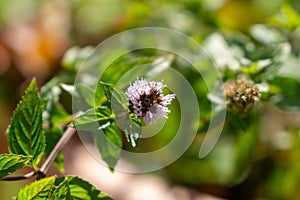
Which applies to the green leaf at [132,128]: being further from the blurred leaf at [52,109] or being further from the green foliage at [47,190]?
the blurred leaf at [52,109]

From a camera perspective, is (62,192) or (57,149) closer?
(62,192)

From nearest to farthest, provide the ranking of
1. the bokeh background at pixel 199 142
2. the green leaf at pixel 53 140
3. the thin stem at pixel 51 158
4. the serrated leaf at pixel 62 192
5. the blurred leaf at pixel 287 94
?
the serrated leaf at pixel 62 192 < the thin stem at pixel 51 158 < the green leaf at pixel 53 140 < the blurred leaf at pixel 287 94 < the bokeh background at pixel 199 142

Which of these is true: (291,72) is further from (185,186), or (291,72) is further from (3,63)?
(3,63)

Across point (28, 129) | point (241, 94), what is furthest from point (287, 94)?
point (28, 129)

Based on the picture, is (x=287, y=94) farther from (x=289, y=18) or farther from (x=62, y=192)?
(x=62, y=192)

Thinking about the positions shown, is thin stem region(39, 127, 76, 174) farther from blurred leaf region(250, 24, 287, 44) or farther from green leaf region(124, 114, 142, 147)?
blurred leaf region(250, 24, 287, 44)

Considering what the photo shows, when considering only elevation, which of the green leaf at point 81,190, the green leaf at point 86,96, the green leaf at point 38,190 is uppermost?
the green leaf at point 86,96

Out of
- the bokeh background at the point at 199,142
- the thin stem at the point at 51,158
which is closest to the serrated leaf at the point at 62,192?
the thin stem at the point at 51,158

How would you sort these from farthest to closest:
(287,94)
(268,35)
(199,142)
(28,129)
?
(199,142) → (268,35) → (287,94) → (28,129)
